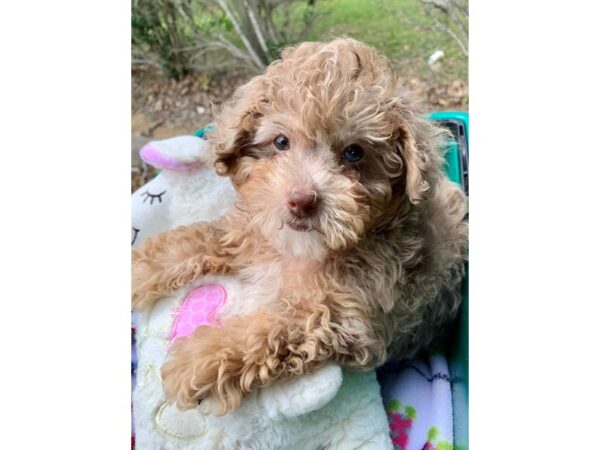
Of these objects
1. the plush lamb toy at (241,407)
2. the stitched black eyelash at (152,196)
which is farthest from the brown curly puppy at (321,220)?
the stitched black eyelash at (152,196)

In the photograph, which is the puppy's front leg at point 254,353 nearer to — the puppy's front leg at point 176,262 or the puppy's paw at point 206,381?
the puppy's paw at point 206,381

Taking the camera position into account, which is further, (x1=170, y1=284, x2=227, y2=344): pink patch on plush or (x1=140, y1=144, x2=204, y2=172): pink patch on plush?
(x1=140, y1=144, x2=204, y2=172): pink patch on plush

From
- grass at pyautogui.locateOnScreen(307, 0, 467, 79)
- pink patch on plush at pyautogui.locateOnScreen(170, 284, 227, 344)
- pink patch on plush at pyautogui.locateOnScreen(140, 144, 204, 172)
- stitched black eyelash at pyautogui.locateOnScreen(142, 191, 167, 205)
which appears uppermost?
grass at pyautogui.locateOnScreen(307, 0, 467, 79)

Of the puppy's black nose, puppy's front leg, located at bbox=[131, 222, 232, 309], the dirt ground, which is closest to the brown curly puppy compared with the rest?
the puppy's black nose

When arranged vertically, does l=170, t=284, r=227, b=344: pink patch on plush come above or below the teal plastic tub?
above

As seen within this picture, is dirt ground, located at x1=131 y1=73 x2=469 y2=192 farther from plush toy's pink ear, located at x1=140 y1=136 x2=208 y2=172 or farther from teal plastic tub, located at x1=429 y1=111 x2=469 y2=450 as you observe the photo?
plush toy's pink ear, located at x1=140 y1=136 x2=208 y2=172

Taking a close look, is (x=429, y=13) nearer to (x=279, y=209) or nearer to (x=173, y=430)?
(x=279, y=209)

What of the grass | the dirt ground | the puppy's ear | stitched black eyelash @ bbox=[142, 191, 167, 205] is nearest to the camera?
the puppy's ear

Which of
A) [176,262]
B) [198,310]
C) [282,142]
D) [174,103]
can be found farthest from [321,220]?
[174,103]
